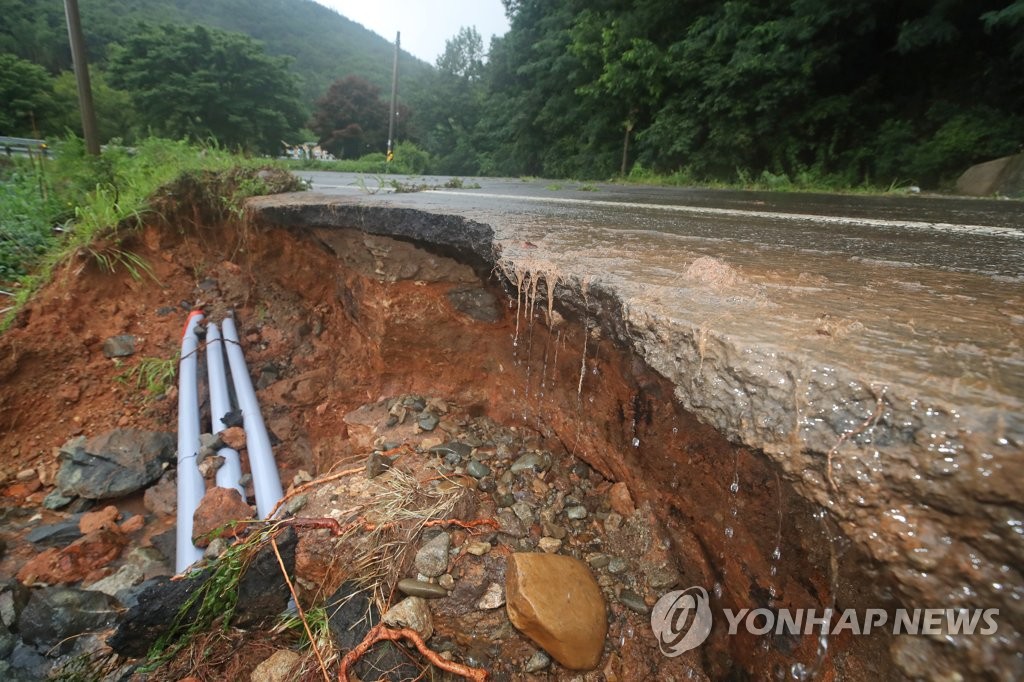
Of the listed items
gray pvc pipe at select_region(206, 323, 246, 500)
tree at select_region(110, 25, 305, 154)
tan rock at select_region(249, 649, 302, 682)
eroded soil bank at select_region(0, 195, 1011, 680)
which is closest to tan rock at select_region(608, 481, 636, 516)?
eroded soil bank at select_region(0, 195, 1011, 680)

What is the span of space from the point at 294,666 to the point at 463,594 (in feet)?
2.09

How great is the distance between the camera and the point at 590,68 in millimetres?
11484

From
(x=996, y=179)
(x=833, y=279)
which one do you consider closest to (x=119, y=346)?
(x=833, y=279)

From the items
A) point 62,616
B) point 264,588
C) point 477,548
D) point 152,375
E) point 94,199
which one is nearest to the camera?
point 477,548

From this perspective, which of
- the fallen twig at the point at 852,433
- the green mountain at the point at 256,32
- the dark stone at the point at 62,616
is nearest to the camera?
the fallen twig at the point at 852,433

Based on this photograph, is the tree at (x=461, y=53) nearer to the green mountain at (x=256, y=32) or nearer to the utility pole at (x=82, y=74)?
the green mountain at (x=256, y=32)

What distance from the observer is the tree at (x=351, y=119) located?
94.9 ft

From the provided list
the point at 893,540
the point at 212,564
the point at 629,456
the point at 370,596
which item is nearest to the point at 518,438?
the point at 629,456

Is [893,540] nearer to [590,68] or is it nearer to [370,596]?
[370,596]

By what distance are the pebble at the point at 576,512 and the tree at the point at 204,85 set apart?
2110 cm

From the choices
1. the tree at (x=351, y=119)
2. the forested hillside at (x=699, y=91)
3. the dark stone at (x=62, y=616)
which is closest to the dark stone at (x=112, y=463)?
the dark stone at (x=62, y=616)

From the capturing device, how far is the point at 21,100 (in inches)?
584

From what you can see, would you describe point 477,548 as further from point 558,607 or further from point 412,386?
point 412,386

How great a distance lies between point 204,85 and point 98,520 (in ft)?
Answer: 72.5
